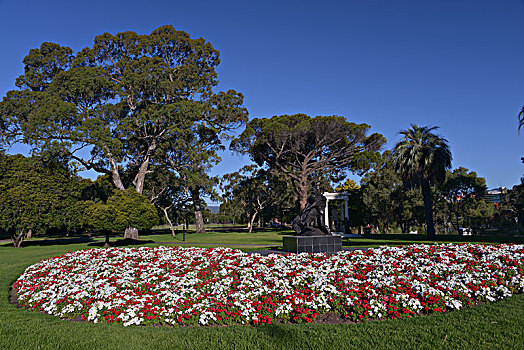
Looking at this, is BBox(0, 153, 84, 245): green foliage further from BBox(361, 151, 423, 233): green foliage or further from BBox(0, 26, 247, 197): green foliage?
BBox(361, 151, 423, 233): green foliage

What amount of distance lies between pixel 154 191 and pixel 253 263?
43.4 meters

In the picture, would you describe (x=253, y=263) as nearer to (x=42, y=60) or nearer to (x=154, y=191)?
(x=42, y=60)

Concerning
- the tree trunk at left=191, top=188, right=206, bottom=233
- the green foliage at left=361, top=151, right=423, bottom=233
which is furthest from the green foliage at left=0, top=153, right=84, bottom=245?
the green foliage at left=361, top=151, right=423, bottom=233

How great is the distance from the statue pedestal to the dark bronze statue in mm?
468

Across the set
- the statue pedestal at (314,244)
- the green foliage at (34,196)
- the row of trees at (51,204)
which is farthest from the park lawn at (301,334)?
the green foliage at (34,196)

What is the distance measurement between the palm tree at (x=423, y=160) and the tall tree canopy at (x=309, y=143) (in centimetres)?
846

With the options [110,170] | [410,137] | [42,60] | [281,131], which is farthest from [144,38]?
[410,137]

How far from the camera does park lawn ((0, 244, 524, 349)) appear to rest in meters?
5.55

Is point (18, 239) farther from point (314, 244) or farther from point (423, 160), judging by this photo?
point (423, 160)

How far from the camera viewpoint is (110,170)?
34.3 m

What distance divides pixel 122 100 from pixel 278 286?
31716mm

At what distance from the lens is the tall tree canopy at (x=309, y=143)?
3866 cm

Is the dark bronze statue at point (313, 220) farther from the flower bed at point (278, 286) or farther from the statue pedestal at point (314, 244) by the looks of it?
the flower bed at point (278, 286)

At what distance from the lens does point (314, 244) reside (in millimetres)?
13914
